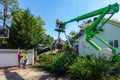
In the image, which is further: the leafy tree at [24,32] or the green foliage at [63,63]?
the leafy tree at [24,32]

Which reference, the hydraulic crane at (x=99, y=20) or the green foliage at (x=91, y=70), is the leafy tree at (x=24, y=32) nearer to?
the hydraulic crane at (x=99, y=20)

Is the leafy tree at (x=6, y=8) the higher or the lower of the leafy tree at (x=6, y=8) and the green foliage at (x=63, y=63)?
the higher

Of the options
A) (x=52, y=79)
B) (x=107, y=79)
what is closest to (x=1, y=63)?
(x=52, y=79)

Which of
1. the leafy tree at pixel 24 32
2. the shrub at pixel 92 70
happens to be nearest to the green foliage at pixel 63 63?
the shrub at pixel 92 70

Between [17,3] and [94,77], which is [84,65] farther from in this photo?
[17,3]

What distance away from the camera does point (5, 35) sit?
17.4m

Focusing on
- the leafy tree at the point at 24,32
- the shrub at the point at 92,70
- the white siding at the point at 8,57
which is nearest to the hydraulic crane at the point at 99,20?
the shrub at the point at 92,70

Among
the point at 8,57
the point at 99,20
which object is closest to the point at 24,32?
the point at 8,57

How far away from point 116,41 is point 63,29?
7.18 meters

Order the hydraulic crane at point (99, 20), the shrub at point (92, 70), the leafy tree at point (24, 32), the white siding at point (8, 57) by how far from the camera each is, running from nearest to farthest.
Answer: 1. the shrub at point (92, 70)
2. the hydraulic crane at point (99, 20)
3. the white siding at point (8, 57)
4. the leafy tree at point (24, 32)

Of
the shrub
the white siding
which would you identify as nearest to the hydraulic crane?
the shrub

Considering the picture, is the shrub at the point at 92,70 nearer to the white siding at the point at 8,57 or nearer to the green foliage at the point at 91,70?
the green foliage at the point at 91,70

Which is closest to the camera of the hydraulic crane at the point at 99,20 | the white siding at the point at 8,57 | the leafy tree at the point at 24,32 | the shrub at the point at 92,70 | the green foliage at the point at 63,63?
the shrub at the point at 92,70

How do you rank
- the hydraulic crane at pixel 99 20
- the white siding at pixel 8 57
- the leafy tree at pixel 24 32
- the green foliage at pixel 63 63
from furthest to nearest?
the leafy tree at pixel 24 32, the white siding at pixel 8 57, the green foliage at pixel 63 63, the hydraulic crane at pixel 99 20
